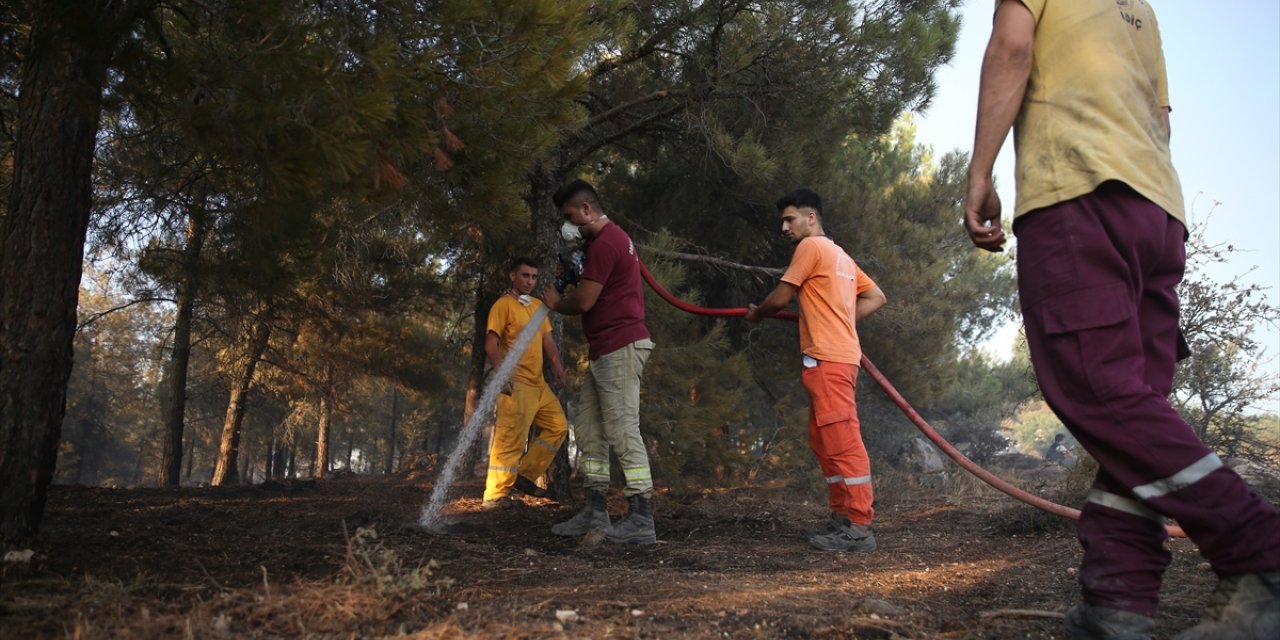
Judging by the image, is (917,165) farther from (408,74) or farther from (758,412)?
(408,74)

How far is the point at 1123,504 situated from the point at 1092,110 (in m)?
1.04

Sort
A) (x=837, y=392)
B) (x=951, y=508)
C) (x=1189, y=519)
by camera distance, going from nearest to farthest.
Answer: (x=1189, y=519), (x=837, y=392), (x=951, y=508)

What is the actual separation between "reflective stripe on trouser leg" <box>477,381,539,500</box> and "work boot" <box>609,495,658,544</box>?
6.08 feet

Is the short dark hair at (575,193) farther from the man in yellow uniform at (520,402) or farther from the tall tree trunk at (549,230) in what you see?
the tall tree trunk at (549,230)

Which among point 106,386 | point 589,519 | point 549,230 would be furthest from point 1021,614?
point 106,386

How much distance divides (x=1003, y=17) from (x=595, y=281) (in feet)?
8.74

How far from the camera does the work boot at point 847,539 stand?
4633 millimetres

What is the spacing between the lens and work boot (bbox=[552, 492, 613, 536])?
4.92 meters

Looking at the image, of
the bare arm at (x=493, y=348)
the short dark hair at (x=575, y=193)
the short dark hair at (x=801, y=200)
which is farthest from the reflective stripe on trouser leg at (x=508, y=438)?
the short dark hair at (x=801, y=200)

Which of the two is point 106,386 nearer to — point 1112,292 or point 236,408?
point 236,408

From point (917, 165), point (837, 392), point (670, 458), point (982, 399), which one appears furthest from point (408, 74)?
point (982, 399)

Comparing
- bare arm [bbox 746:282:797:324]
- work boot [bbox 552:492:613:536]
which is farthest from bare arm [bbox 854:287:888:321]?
work boot [bbox 552:492:613:536]

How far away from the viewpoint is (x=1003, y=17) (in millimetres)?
2441

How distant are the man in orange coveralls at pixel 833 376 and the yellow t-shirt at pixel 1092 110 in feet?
7.44
